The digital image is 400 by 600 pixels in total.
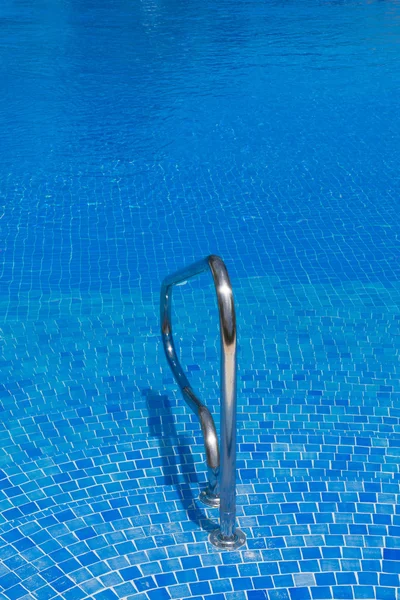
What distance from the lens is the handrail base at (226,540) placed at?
3357 millimetres

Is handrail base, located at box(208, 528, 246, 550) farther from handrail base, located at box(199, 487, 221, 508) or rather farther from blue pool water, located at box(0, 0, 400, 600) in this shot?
handrail base, located at box(199, 487, 221, 508)

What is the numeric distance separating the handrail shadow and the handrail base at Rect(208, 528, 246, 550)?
5 centimetres

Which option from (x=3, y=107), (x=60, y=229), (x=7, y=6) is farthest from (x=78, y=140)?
(x=7, y=6)

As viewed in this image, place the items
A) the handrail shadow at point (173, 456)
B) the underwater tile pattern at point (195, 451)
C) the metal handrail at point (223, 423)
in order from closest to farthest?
the metal handrail at point (223, 423)
the underwater tile pattern at point (195, 451)
the handrail shadow at point (173, 456)

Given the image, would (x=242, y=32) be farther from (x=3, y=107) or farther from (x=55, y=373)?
(x=55, y=373)

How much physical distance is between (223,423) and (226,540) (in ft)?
2.07

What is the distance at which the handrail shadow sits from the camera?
3.56m

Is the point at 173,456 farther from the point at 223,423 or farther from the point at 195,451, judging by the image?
the point at 223,423

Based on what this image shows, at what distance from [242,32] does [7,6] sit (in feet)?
15.8

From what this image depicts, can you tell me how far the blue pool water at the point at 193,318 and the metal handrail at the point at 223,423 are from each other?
8 cm

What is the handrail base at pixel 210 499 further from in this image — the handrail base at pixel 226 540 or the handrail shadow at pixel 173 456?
the handrail base at pixel 226 540

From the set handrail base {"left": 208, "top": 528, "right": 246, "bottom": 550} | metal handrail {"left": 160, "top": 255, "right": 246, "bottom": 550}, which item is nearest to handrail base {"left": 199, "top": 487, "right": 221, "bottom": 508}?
metal handrail {"left": 160, "top": 255, "right": 246, "bottom": 550}

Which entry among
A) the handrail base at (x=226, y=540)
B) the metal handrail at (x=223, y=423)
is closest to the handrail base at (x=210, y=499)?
the metal handrail at (x=223, y=423)

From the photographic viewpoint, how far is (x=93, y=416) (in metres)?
4.29
